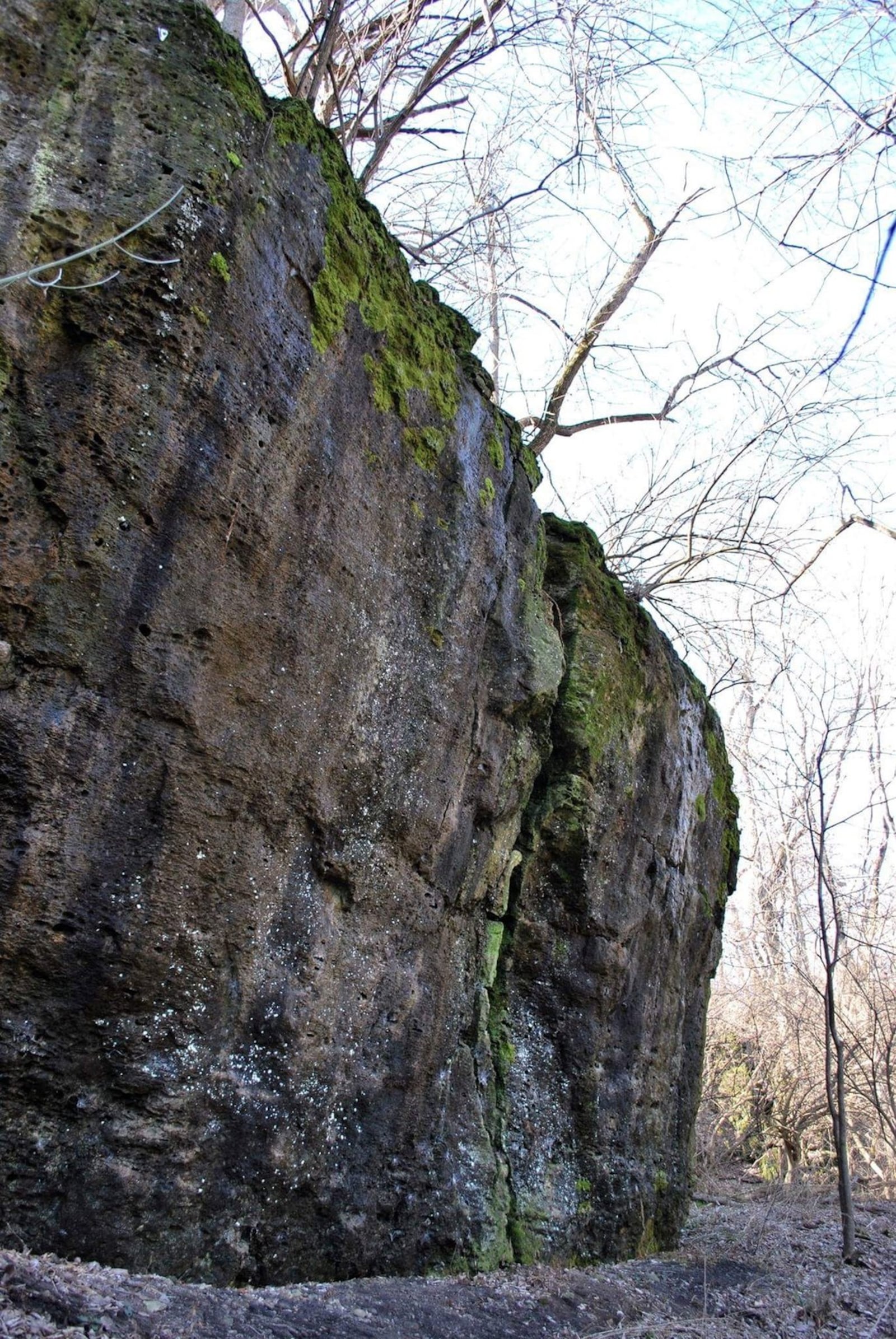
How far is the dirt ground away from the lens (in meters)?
2.70

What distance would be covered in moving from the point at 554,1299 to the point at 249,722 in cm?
286

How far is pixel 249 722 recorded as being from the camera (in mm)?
3844

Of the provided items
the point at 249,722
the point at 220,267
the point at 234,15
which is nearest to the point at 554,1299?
the point at 249,722

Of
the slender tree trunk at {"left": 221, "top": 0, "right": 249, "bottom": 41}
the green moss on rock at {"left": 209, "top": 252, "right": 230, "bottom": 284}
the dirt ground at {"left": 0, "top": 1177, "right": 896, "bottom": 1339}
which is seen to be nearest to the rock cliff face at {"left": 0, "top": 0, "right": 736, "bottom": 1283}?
the green moss on rock at {"left": 209, "top": 252, "right": 230, "bottom": 284}

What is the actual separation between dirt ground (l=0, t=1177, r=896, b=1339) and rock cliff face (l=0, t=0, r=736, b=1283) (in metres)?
0.23

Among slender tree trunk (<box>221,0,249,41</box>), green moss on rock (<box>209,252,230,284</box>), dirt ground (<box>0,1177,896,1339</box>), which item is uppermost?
slender tree trunk (<box>221,0,249,41</box>)

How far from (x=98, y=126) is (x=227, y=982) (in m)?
3.15

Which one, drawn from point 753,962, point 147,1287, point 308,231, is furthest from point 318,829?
point 753,962

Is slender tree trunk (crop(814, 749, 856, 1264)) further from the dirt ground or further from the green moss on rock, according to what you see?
the green moss on rock

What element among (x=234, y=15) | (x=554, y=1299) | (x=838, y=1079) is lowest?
(x=554, y=1299)

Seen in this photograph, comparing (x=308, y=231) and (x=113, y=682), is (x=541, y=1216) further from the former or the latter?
(x=308, y=231)

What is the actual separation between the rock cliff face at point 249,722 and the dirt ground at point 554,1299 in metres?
0.23

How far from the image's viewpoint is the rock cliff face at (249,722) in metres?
3.29

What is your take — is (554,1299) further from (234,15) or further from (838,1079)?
(234,15)
